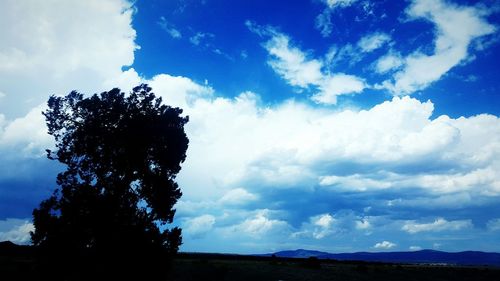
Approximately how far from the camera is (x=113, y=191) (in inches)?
1080

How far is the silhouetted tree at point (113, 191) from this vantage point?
2530cm

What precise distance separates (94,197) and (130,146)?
426 centimetres

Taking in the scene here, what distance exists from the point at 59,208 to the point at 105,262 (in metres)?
5.02

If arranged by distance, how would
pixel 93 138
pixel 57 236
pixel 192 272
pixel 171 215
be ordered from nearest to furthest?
pixel 57 236 < pixel 93 138 < pixel 171 215 < pixel 192 272

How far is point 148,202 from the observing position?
93.8ft

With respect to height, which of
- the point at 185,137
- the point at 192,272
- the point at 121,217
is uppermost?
the point at 185,137

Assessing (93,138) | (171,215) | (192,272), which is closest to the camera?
(93,138)

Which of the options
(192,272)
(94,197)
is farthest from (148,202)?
(192,272)

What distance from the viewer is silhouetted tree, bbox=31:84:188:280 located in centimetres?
2530

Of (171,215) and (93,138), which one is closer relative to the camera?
(93,138)

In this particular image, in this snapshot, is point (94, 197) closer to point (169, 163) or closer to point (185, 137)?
point (169, 163)

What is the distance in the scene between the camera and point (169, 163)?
29375mm

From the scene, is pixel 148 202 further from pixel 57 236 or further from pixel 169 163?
pixel 57 236

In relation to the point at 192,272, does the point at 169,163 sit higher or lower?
higher
